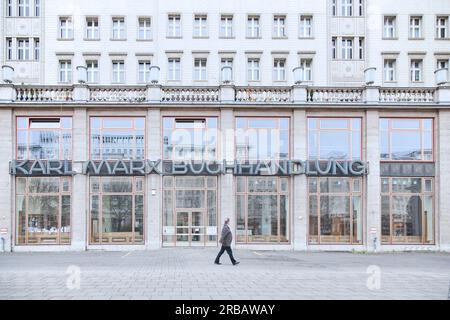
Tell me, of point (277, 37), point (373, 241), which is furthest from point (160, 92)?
point (373, 241)

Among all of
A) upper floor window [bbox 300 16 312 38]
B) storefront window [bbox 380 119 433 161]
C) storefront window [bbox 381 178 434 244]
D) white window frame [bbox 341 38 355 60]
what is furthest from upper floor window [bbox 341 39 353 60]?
storefront window [bbox 381 178 434 244]

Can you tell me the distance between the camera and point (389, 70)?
32156mm

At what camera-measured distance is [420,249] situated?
999 inches

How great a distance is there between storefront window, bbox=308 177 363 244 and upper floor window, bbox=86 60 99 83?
15959 mm

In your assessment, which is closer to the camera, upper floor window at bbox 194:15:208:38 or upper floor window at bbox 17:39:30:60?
upper floor window at bbox 194:15:208:38

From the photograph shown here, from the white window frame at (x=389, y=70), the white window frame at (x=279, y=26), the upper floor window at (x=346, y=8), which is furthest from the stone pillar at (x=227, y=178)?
the white window frame at (x=389, y=70)

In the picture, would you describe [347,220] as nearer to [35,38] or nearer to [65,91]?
[65,91]

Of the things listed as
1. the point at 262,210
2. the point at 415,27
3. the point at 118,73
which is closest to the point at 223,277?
the point at 262,210

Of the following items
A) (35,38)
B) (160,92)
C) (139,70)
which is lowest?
(160,92)

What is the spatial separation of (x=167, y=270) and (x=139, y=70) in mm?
18834

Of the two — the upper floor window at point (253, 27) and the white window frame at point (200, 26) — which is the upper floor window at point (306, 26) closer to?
the upper floor window at point (253, 27)

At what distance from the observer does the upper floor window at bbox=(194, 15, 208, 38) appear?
3120 cm

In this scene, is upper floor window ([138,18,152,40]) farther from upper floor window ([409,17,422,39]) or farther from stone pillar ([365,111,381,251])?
upper floor window ([409,17,422,39])

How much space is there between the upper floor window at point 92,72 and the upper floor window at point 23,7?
522cm
